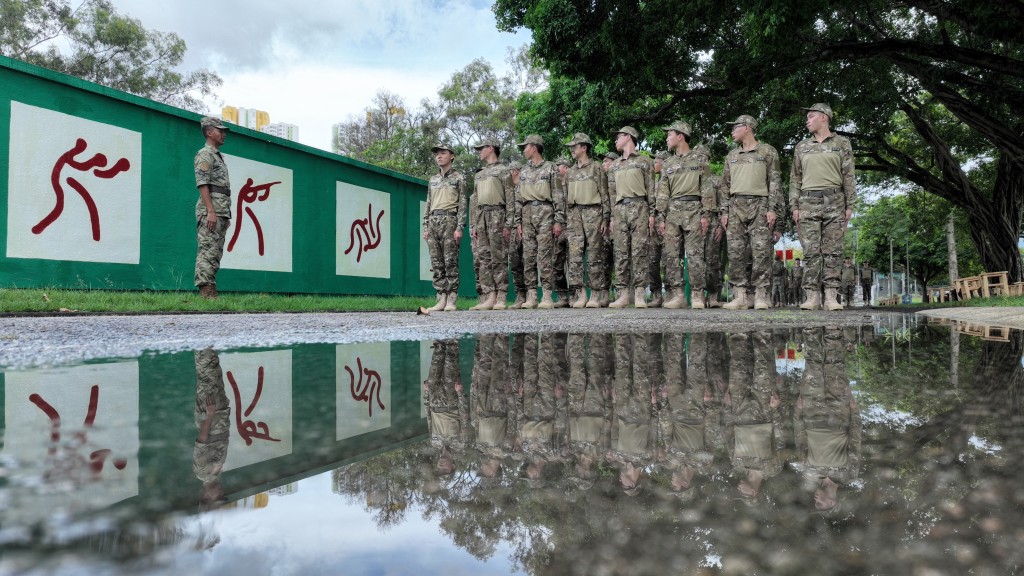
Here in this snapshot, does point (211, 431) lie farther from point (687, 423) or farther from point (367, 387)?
point (687, 423)

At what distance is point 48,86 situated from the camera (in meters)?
6.89

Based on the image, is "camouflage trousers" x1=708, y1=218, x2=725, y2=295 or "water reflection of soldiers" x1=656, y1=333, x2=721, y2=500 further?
"camouflage trousers" x1=708, y1=218, x2=725, y2=295

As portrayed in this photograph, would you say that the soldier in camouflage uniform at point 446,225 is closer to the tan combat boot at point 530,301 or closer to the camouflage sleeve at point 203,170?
the tan combat boot at point 530,301

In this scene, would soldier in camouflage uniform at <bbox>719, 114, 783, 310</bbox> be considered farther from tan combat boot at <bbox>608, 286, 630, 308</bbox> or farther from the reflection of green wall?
the reflection of green wall

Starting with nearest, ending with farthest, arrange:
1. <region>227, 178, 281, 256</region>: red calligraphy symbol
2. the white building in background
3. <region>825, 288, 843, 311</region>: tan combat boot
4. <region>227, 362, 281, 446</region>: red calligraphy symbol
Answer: <region>227, 362, 281, 446</region>: red calligraphy symbol
<region>825, 288, 843, 311</region>: tan combat boot
<region>227, 178, 281, 256</region>: red calligraphy symbol
the white building in background

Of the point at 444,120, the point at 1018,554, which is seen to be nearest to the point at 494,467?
the point at 1018,554

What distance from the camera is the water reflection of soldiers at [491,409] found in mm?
894

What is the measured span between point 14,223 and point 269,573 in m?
7.98

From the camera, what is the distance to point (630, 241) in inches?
299

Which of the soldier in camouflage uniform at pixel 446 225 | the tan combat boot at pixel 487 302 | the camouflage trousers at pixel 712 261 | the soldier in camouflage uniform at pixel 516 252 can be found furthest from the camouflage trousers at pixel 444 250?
the camouflage trousers at pixel 712 261

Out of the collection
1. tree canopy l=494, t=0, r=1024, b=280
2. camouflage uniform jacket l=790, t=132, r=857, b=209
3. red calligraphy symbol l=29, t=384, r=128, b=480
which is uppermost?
tree canopy l=494, t=0, r=1024, b=280

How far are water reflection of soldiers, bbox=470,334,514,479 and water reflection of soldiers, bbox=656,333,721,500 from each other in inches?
9.3

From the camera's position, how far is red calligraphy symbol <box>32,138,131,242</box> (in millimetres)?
6895

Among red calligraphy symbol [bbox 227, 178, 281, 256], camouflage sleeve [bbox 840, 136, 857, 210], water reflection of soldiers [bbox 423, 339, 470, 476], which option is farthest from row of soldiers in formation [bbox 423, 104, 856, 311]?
water reflection of soldiers [bbox 423, 339, 470, 476]
